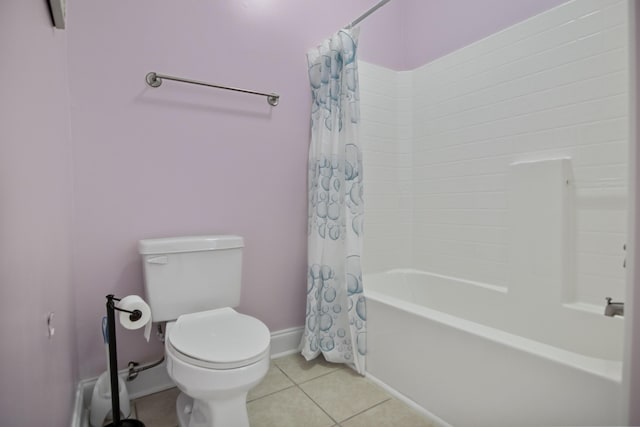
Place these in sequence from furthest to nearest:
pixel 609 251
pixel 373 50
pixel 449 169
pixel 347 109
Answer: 1. pixel 373 50
2. pixel 449 169
3. pixel 347 109
4. pixel 609 251

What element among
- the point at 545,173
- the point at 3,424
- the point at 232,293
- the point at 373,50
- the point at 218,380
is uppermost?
the point at 373,50

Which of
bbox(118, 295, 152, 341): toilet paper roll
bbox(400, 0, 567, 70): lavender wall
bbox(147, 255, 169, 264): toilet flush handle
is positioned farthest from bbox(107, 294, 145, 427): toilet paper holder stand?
bbox(400, 0, 567, 70): lavender wall

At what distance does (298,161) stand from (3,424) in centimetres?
183

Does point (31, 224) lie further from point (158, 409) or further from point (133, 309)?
point (158, 409)

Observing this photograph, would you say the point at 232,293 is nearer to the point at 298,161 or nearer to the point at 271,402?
the point at 271,402

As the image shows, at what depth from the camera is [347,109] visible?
6.27 feet

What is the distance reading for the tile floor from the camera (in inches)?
59.9

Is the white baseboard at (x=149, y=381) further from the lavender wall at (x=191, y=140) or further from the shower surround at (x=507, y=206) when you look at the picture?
the shower surround at (x=507, y=206)

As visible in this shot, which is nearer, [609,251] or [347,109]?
[609,251]

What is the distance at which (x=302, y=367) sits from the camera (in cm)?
201

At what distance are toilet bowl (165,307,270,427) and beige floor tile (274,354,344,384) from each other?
60 cm

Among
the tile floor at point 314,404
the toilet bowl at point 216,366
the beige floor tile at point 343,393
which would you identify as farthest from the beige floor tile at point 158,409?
the beige floor tile at point 343,393

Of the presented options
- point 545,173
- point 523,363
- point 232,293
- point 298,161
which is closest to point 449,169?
point 545,173

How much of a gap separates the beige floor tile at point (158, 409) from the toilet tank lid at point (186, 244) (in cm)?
75
